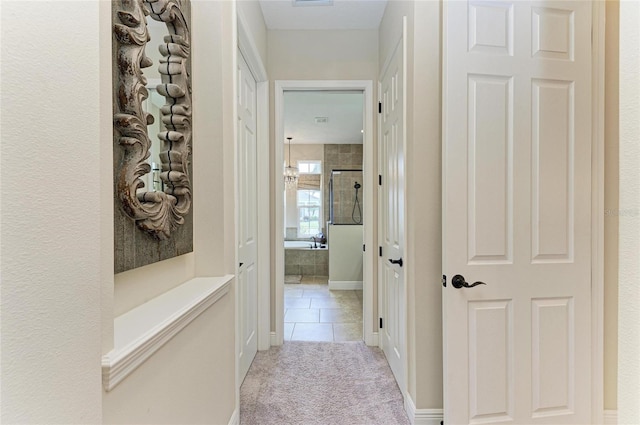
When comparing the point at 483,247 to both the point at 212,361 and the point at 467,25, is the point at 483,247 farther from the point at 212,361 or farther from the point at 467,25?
the point at 212,361

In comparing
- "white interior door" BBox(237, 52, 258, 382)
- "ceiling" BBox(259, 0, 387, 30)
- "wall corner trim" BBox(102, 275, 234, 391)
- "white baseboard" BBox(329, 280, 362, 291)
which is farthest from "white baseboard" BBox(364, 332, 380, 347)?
"ceiling" BBox(259, 0, 387, 30)

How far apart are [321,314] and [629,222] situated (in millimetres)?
3416

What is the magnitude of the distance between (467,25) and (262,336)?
262 cm

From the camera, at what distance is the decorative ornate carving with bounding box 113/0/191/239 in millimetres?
974

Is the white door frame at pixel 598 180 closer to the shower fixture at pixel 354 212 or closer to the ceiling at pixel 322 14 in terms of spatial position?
the ceiling at pixel 322 14

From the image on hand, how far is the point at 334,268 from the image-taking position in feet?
16.7

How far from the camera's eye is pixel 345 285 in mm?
5078

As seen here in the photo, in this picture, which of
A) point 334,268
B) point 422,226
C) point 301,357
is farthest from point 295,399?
point 334,268

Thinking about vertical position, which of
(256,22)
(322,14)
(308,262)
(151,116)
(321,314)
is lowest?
(321,314)

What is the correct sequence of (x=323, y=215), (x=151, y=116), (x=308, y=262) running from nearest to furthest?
(x=151, y=116) < (x=308, y=262) < (x=323, y=215)

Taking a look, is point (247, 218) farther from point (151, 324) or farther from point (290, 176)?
point (290, 176)

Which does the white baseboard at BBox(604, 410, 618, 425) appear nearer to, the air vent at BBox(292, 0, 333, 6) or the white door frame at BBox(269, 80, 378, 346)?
the white door frame at BBox(269, 80, 378, 346)

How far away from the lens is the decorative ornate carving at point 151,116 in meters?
0.97

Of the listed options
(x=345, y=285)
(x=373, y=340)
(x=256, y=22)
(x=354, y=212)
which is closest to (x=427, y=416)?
(x=373, y=340)
